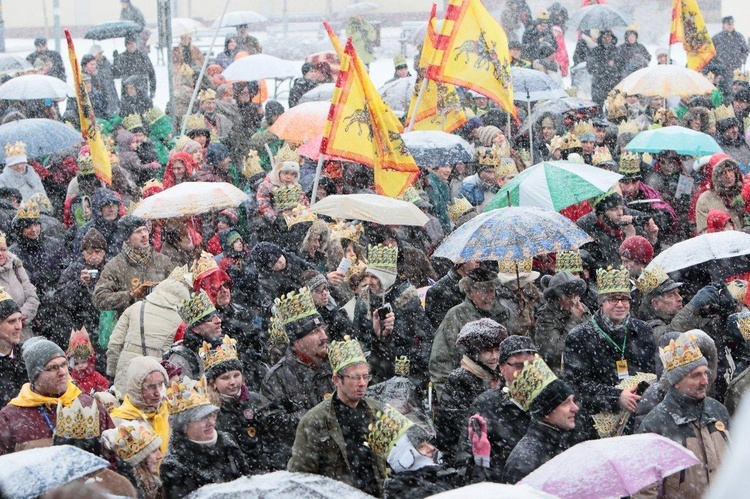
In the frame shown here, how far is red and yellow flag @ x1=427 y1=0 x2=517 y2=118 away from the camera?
39.5 ft

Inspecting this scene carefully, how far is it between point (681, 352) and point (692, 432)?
0.43 meters

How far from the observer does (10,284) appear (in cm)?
998

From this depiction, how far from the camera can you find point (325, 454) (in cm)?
671

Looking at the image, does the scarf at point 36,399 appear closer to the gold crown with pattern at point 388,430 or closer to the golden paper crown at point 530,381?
the gold crown with pattern at point 388,430

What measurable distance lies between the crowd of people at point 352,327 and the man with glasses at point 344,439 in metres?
0.01

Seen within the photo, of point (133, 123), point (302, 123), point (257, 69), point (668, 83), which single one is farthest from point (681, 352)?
point (257, 69)

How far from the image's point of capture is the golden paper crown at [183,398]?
22.3ft

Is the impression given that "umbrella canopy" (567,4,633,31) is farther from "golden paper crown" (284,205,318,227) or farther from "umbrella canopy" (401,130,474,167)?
"golden paper crown" (284,205,318,227)

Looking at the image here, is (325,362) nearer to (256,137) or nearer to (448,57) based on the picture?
(448,57)

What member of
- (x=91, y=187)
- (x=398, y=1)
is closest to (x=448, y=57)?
(x=91, y=187)

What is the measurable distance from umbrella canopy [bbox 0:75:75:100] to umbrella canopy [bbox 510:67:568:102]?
209 inches

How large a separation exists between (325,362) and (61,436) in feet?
5.84

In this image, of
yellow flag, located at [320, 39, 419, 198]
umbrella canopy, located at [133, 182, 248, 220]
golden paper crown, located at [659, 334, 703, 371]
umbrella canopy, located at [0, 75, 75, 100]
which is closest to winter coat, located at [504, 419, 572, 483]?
golden paper crown, located at [659, 334, 703, 371]

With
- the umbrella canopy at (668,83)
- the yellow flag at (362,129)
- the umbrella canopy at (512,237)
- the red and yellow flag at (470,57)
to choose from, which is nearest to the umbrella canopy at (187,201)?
the yellow flag at (362,129)
